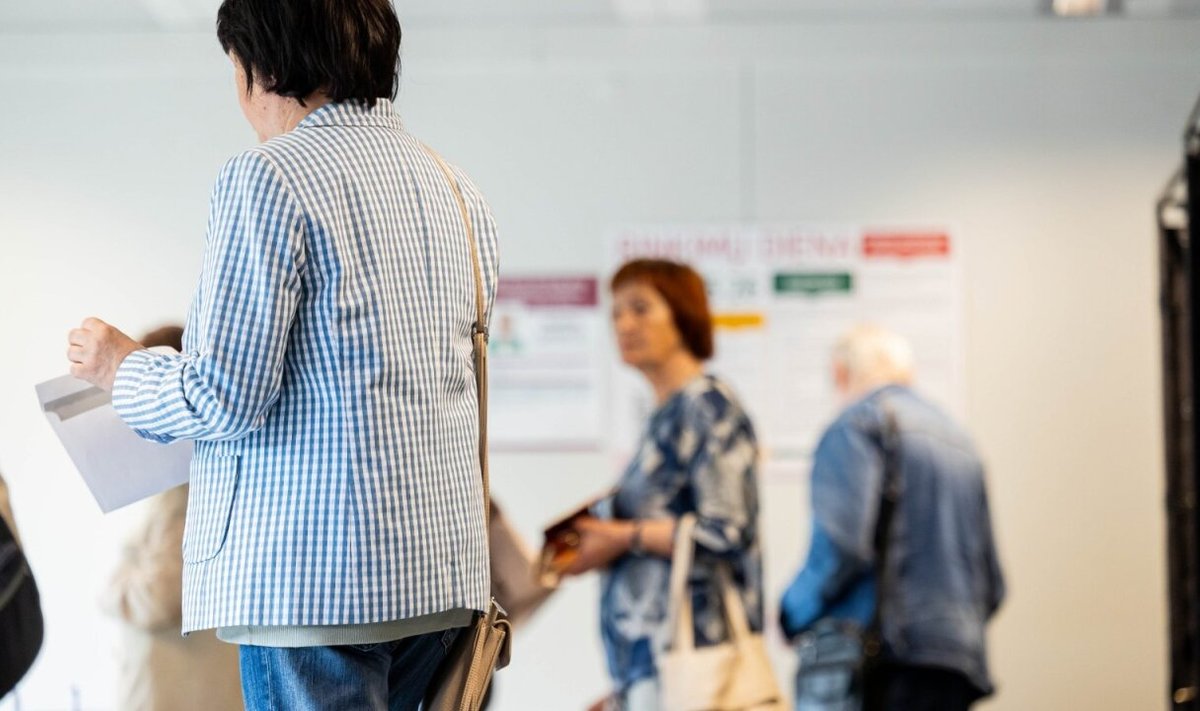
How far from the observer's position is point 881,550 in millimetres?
3529

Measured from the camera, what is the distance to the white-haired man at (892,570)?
3490 millimetres

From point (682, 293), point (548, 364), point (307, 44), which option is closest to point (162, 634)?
point (307, 44)

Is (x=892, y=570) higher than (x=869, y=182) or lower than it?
lower

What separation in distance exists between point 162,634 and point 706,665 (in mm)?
1290

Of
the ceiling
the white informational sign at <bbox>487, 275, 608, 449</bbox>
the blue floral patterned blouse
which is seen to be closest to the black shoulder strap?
the blue floral patterned blouse

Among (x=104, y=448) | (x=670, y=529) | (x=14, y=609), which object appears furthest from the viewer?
(x=670, y=529)

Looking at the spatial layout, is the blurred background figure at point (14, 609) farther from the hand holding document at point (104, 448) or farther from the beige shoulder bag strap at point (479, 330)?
the beige shoulder bag strap at point (479, 330)

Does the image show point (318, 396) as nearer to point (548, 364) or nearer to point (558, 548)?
point (558, 548)

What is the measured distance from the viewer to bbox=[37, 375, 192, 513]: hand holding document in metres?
1.65

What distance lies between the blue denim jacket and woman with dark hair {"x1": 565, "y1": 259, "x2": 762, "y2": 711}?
0.29m

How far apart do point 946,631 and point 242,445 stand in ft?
8.44

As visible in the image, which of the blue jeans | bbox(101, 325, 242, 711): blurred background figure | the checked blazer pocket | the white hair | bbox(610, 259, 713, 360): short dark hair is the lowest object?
bbox(101, 325, 242, 711): blurred background figure

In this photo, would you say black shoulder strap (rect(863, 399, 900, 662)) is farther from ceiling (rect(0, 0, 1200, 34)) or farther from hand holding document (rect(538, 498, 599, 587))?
ceiling (rect(0, 0, 1200, 34))

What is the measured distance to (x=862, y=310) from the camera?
480cm
